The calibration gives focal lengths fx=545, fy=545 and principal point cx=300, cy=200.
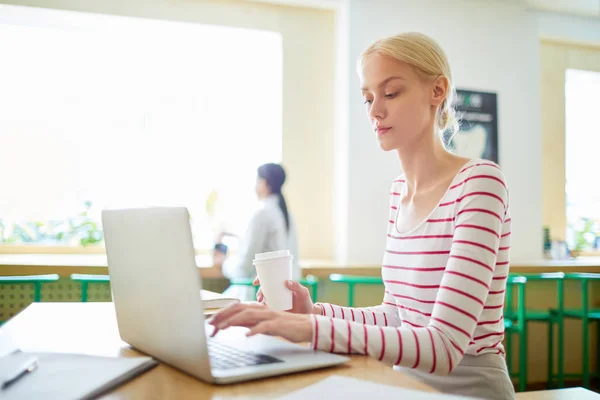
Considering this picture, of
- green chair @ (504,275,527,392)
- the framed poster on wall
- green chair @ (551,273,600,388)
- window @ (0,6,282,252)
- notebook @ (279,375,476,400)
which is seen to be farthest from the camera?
the framed poster on wall

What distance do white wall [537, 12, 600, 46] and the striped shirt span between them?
3.92 meters

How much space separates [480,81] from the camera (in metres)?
4.14

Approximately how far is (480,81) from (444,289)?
3536 mm

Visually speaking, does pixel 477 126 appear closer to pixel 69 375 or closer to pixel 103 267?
pixel 103 267

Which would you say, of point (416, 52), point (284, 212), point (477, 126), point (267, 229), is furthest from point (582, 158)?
point (416, 52)

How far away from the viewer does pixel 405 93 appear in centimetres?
116

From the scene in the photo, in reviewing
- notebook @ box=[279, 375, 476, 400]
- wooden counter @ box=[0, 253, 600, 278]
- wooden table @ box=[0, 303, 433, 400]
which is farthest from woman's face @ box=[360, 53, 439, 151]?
wooden counter @ box=[0, 253, 600, 278]

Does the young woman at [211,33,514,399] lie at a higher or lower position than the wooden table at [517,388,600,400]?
higher

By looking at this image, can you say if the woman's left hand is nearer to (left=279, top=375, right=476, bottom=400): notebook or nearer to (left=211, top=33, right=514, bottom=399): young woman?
(left=211, top=33, right=514, bottom=399): young woman

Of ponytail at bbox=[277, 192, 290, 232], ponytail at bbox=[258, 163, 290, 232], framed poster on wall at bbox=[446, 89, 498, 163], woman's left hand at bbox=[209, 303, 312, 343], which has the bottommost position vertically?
woman's left hand at bbox=[209, 303, 312, 343]

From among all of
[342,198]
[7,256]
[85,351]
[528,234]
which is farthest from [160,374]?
[528,234]

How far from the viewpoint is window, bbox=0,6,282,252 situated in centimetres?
393

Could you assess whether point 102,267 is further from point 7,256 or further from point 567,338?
point 567,338

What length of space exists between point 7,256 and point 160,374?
11.1 ft
